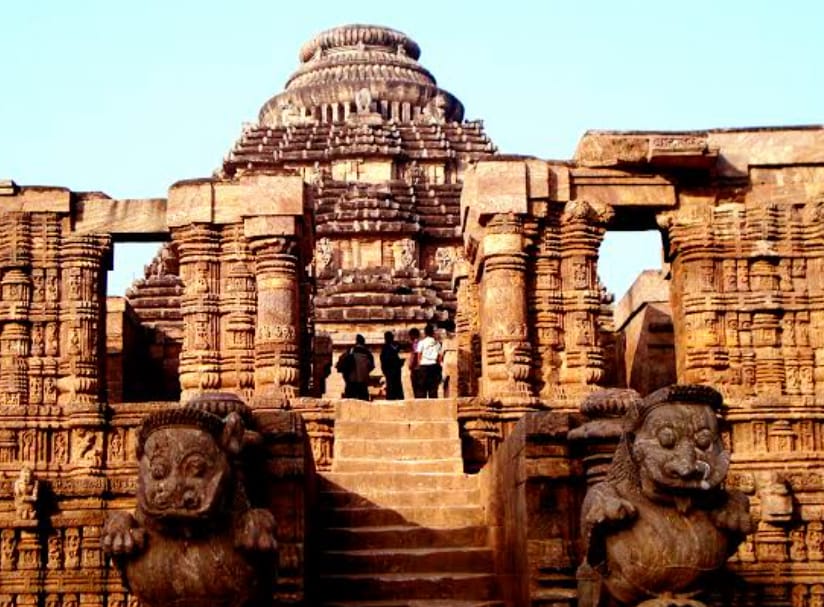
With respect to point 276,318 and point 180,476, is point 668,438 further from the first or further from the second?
point 276,318

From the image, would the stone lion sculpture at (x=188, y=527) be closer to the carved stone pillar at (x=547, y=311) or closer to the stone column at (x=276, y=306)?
the stone column at (x=276, y=306)

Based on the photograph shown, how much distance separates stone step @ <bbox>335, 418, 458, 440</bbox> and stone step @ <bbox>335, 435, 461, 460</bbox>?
0.15 meters

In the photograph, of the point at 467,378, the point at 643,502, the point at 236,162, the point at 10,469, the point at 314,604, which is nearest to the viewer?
the point at 643,502

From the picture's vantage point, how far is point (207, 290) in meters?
21.8

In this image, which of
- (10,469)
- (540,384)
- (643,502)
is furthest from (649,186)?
(643,502)

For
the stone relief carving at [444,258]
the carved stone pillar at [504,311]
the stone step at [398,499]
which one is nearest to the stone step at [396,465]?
the stone step at [398,499]

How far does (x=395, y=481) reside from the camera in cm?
1553

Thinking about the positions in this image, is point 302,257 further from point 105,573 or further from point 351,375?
point 105,573

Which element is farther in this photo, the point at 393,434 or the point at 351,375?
the point at 351,375

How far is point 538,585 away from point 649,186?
35.6ft

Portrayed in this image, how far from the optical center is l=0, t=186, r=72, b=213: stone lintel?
864 inches

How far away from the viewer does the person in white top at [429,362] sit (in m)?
24.1

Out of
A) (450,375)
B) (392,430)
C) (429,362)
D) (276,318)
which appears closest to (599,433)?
(392,430)

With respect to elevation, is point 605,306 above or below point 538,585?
above
